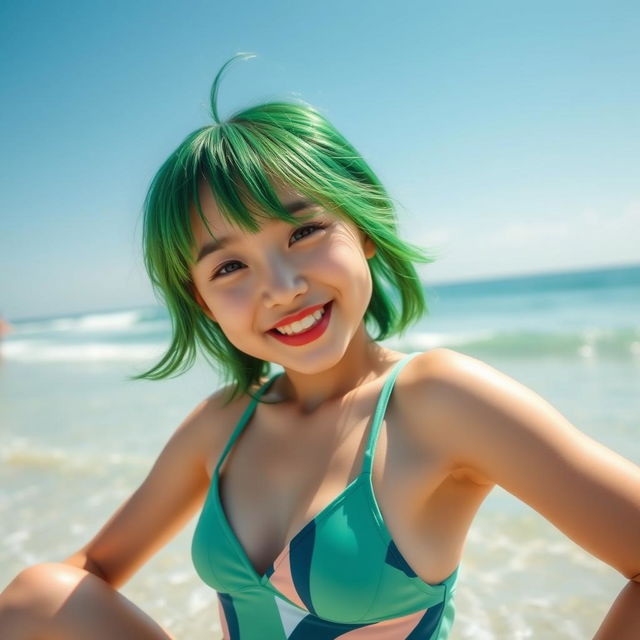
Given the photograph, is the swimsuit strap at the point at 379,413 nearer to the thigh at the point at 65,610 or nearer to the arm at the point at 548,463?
the arm at the point at 548,463

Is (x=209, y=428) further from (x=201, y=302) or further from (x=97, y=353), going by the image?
(x=97, y=353)

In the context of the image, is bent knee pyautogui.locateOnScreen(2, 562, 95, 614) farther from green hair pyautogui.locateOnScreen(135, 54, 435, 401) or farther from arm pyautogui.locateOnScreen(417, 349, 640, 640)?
arm pyautogui.locateOnScreen(417, 349, 640, 640)

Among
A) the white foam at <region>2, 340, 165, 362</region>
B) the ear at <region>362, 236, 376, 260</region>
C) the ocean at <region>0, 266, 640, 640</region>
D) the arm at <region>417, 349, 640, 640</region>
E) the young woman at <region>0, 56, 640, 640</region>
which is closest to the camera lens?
the arm at <region>417, 349, 640, 640</region>

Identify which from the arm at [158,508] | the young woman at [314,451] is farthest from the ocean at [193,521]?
the arm at [158,508]

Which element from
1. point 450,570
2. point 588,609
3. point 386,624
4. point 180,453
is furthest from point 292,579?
point 588,609

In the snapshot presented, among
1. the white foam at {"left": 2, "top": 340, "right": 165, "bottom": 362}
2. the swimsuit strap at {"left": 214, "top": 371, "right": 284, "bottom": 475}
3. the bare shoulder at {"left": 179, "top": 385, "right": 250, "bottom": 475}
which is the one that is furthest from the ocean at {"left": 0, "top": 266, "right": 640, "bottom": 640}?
the white foam at {"left": 2, "top": 340, "right": 165, "bottom": 362}

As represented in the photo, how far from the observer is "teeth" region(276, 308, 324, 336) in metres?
1.66

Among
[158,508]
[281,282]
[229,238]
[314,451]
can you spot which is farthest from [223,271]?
[158,508]

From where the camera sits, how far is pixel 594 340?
1146 centimetres

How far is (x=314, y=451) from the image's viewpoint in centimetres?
174

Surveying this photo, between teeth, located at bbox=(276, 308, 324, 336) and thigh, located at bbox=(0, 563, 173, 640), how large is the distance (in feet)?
3.13

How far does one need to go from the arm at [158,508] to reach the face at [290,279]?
54cm

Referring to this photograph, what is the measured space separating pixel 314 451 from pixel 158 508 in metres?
0.68

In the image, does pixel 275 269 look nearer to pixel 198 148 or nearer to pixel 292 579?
pixel 198 148
